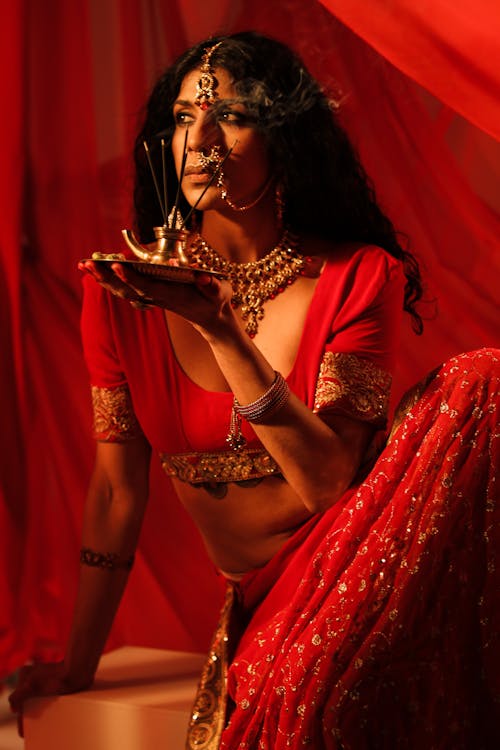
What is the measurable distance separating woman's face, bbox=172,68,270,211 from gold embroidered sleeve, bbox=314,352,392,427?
282 millimetres

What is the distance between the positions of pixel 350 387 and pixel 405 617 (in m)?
0.36

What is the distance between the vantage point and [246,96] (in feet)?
5.34

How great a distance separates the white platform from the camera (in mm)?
1728

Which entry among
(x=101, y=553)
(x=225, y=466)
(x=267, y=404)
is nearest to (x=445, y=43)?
(x=267, y=404)

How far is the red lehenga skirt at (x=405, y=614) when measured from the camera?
1.41 meters

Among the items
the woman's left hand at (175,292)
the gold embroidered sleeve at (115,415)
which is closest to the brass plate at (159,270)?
the woman's left hand at (175,292)

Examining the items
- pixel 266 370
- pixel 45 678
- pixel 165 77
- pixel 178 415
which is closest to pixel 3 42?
pixel 165 77

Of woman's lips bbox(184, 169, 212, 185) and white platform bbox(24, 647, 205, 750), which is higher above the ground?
woman's lips bbox(184, 169, 212, 185)

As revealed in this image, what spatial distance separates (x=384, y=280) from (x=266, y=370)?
30 centimetres

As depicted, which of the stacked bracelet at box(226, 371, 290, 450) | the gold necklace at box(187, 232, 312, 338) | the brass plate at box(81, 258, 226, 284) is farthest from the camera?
the gold necklace at box(187, 232, 312, 338)

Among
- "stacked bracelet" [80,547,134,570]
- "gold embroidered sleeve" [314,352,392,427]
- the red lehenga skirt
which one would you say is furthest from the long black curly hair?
"stacked bracelet" [80,547,134,570]

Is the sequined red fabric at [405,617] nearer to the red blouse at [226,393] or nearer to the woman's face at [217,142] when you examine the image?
the red blouse at [226,393]

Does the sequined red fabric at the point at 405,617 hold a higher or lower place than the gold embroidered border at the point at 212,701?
higher

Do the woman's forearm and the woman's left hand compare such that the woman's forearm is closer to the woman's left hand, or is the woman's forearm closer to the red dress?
the red dress
